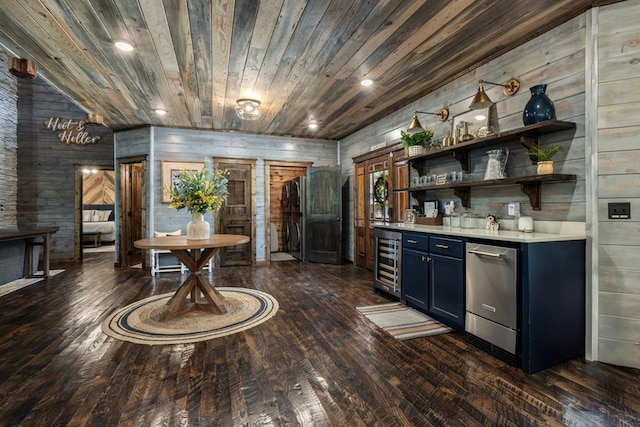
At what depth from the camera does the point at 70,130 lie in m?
6.78

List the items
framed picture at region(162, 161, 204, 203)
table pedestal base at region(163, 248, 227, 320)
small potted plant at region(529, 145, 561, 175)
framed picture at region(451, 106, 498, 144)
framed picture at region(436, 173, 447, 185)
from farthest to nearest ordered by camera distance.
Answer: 1. framed picture at region(162, 161, 204, 203)
2. framed picture at region(436, 173, 447, 185)
3. table pedestal base at region(163, 248, 227, 320)
4. framed picture at region(451, 106, 498, 144)
5. small potted plant at region(529, 145, 561, 175)

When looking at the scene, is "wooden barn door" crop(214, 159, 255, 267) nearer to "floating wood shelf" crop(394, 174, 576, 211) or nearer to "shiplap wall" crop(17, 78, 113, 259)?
"shiplap wall" crop(17, 78, 113, 259)

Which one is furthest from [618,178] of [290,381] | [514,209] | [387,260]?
[290,381]

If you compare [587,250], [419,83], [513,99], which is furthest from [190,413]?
[419,83]

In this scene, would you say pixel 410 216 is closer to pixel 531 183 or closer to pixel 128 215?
pixel 531 183

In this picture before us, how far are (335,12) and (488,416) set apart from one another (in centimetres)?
282

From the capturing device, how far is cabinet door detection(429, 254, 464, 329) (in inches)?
106

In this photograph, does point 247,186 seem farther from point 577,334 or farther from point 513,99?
point 577,334

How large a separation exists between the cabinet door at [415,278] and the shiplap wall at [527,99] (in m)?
0.80

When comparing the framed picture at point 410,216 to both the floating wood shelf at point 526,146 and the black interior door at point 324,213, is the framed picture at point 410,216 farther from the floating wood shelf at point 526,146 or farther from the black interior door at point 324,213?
the black interior door at point 324,213

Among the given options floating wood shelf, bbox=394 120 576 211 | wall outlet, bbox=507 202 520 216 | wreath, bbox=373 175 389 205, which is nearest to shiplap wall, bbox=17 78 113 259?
wreath, bbox=373 175 389 205

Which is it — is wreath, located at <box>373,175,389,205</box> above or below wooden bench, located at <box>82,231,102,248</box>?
above

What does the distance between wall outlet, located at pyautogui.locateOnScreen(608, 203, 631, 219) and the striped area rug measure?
4.98ft

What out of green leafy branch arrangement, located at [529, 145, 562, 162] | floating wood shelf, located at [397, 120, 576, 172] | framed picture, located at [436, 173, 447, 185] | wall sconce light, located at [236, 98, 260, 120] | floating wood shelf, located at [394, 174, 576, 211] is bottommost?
floating wood shelf, located at [394, 174, 576, 211]
